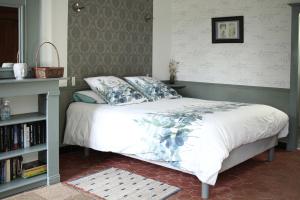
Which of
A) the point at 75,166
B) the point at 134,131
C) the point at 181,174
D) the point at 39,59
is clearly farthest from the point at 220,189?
the point at 39,59

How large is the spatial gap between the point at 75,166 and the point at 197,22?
3037 mm

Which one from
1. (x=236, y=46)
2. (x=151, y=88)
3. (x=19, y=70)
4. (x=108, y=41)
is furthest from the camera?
(x=236, y=46)

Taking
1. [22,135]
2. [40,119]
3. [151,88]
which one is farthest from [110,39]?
[22,135]

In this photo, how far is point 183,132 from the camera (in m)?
3.30

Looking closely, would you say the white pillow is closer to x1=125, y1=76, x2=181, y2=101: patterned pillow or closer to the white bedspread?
the white bedspread

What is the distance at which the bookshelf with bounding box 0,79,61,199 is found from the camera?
3077mm

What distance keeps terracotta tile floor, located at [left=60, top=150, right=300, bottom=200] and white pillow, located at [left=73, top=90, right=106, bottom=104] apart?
2.28 ft

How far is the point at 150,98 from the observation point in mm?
4691

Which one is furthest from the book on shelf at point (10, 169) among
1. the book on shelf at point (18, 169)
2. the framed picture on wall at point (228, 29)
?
the framed picture on wall at point (228, 29)

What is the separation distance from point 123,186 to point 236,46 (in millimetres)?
2915

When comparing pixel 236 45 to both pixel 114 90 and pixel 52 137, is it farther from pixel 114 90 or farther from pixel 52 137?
pixel 52 137

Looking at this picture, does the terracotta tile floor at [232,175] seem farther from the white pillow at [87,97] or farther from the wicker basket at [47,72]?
the wicker basket at [47,72]

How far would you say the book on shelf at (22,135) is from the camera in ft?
10.5

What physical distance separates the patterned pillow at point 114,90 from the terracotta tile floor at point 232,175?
0.72m
